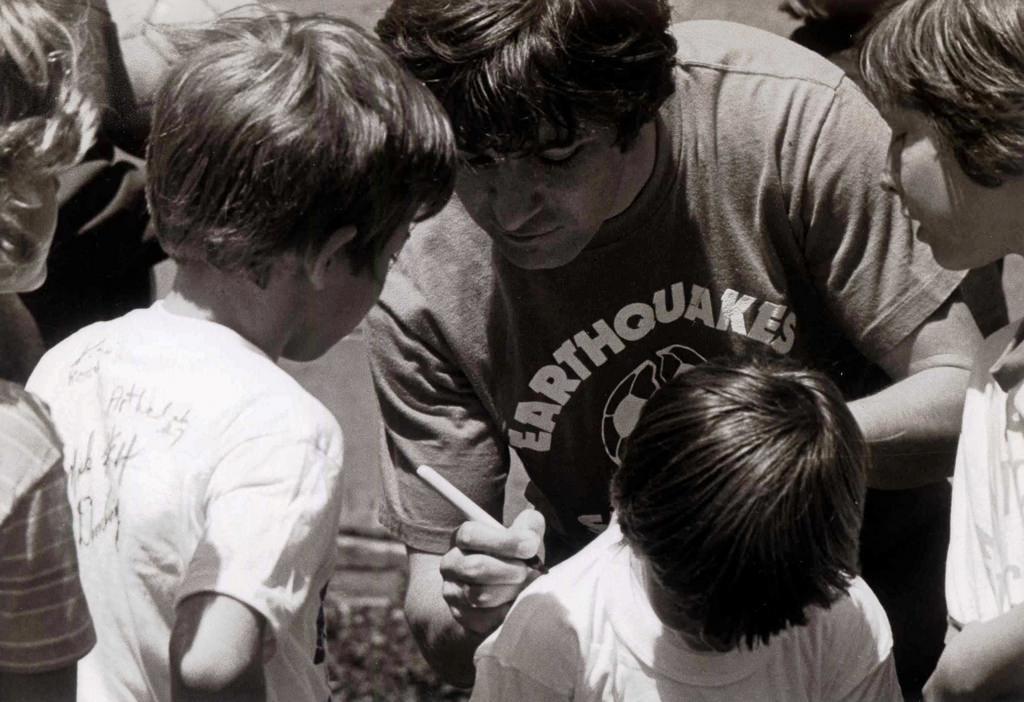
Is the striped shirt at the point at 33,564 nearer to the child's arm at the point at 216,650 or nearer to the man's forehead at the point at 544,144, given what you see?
the child's arm at the point at 216,650

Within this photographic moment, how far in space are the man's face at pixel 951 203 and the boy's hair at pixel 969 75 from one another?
0.01 meters

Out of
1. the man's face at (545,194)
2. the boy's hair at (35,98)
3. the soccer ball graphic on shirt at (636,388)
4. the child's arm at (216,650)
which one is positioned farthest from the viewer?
the soccer ball graphic on shirt at (636,388)

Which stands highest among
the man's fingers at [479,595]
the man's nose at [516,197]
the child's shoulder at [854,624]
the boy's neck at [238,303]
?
the boy's neck at [238,303]

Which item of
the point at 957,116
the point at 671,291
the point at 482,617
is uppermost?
Result: the point at 957,116

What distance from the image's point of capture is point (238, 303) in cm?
150

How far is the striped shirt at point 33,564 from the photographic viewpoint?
1368 millimetres

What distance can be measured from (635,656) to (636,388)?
40 cm

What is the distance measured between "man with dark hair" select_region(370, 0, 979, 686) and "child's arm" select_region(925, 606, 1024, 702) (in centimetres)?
28

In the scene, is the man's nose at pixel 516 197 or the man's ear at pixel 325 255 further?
the man's nose at pixel 516 197

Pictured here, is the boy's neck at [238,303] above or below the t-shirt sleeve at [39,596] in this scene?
above

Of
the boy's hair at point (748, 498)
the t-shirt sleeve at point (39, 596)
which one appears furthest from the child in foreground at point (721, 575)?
the t-shirt sleeve at point (39, 596)

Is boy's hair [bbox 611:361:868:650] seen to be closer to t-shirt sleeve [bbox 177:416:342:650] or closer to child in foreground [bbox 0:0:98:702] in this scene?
t-shirt sleeve [bbox 177:416:342:650]

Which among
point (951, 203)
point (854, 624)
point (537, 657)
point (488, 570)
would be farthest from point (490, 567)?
point (951, 203)

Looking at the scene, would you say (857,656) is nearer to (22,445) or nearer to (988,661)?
(988,661)
